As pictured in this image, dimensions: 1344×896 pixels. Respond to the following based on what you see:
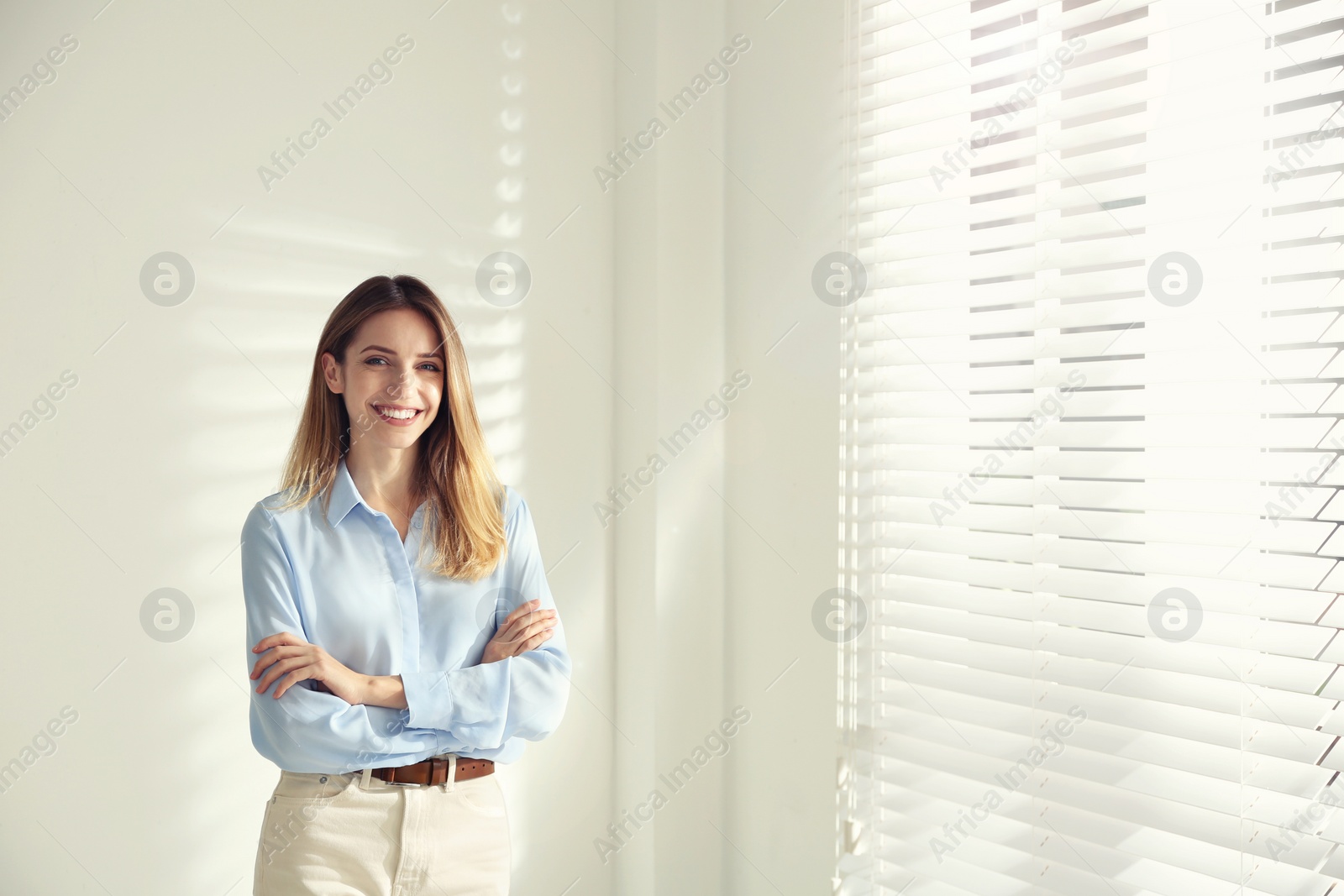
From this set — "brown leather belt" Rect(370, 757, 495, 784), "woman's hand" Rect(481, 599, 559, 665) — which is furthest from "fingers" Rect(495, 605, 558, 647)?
"brown leather belt" Rect(370, 757, 495, 784)

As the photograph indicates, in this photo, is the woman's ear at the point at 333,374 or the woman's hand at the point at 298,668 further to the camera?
the woman's ear at the point at 333,374

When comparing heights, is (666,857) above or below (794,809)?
below

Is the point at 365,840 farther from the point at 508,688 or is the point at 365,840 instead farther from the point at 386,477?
the point at 386,477

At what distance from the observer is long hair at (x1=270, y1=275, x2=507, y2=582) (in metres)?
1.51

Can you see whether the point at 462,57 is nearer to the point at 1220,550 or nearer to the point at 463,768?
the point at 463,768

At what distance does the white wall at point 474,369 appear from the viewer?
68.5 inches

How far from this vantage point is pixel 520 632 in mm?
1545

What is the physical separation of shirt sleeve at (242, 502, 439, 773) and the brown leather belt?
0.06ft

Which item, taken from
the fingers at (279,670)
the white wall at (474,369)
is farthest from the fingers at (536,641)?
the white wall at (474,369)

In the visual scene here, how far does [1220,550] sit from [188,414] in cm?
204

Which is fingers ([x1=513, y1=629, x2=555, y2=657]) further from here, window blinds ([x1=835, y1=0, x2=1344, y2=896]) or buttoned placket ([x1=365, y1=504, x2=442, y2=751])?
window blinds ([x1=835, y1=0, x2=1344, y2=896])

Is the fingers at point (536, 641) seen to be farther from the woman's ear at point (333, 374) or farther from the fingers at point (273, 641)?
the woman's ear at point (333, 374)

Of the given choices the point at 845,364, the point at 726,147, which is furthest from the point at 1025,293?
the point at 726,147

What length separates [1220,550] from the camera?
1372mm
